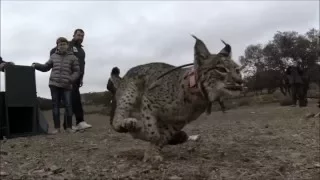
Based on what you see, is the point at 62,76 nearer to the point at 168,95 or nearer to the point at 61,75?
the point at 61,75

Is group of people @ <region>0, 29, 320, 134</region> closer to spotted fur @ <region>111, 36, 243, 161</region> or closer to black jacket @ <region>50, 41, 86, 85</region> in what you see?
black jacket @ <region>50, 41, 86, 85</region>

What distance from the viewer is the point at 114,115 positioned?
5.97m

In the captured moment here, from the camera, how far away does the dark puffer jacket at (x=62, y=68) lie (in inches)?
369

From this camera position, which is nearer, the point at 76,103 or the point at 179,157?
the point at 179,157

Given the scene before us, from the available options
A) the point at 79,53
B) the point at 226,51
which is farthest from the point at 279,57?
the point at 226,51

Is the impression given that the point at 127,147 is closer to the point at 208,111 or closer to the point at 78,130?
the point at 208,111

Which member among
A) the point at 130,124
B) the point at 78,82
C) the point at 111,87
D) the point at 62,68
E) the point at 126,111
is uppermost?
the point at 62,68

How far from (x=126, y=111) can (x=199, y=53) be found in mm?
1147

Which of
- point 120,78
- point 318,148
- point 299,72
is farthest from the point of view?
point 299,72

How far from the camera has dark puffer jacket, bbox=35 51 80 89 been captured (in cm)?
938

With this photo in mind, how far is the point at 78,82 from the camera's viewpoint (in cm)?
997

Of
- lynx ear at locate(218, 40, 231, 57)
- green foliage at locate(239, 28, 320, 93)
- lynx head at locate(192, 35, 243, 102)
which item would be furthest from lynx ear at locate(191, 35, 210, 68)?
green foliage at locate(239, 28, 320, 93)

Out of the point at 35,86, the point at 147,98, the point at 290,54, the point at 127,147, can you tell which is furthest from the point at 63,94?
the point at 290,54

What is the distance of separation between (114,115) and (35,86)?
418 centimetres
